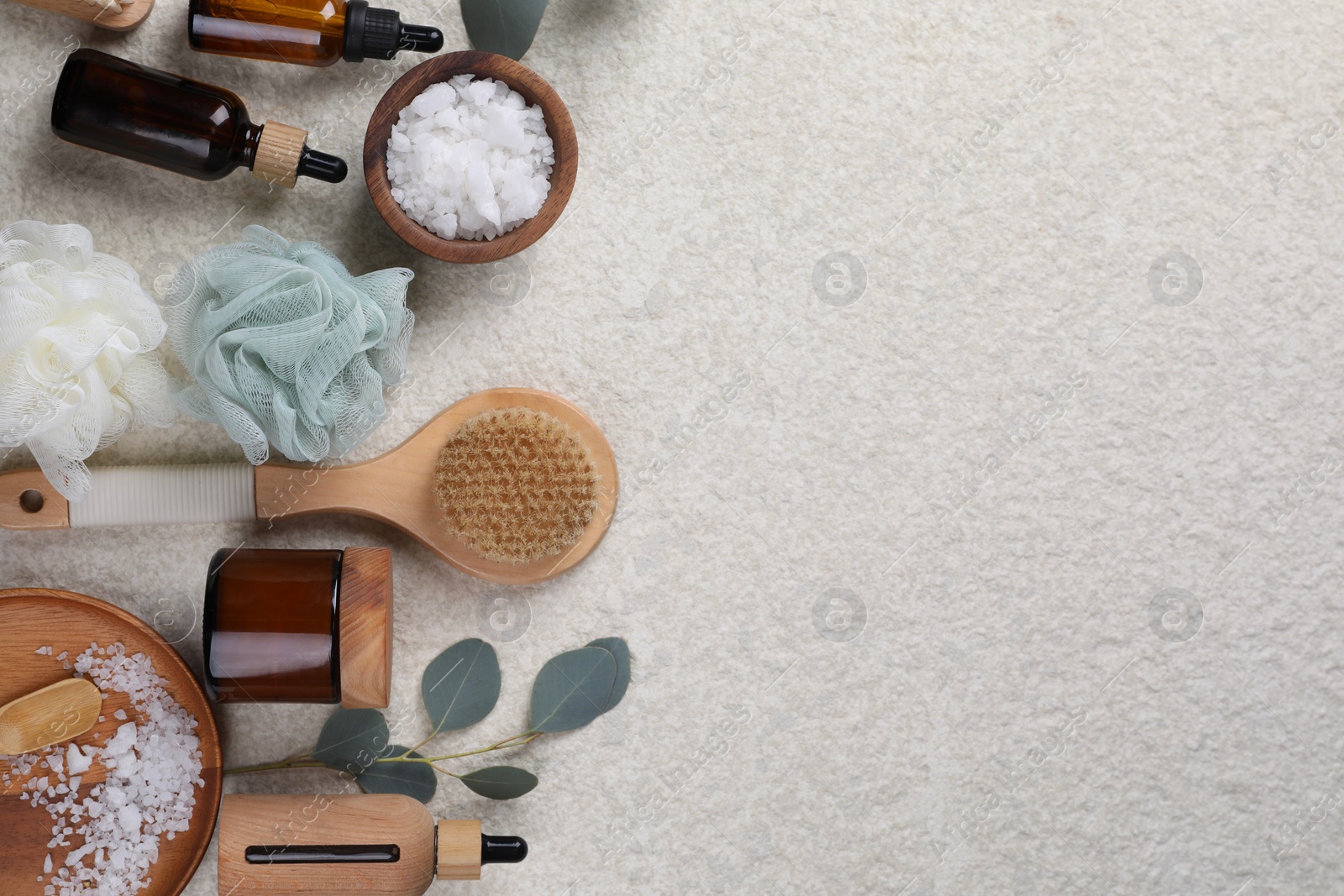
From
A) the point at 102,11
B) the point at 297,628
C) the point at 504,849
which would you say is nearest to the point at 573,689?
the point at 504,849

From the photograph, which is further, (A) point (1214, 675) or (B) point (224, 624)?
(A) point (1214, 675)

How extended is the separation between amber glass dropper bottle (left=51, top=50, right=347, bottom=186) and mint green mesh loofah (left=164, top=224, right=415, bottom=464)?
0.08 meters

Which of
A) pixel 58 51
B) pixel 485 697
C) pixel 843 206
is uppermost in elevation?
pixel 843 206

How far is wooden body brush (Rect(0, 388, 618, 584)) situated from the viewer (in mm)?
805

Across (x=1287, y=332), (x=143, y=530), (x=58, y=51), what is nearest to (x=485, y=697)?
(x=143, y=530)

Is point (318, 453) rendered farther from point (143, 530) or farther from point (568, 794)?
point (568, 794)

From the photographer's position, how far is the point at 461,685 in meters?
0.88

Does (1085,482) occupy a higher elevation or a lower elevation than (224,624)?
higher

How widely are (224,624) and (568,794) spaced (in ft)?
1.20

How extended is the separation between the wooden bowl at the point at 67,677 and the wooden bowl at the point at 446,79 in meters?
0.43

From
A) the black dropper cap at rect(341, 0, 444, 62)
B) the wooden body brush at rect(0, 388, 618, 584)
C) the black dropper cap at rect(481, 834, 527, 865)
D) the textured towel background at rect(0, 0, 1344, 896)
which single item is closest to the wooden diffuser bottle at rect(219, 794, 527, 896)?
the black dropper cap at rect(481, 834, 527, 865)

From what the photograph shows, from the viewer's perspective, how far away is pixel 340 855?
0.75m

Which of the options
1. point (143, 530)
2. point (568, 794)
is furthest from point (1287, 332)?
point (143, 530)

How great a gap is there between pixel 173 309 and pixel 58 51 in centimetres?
33
